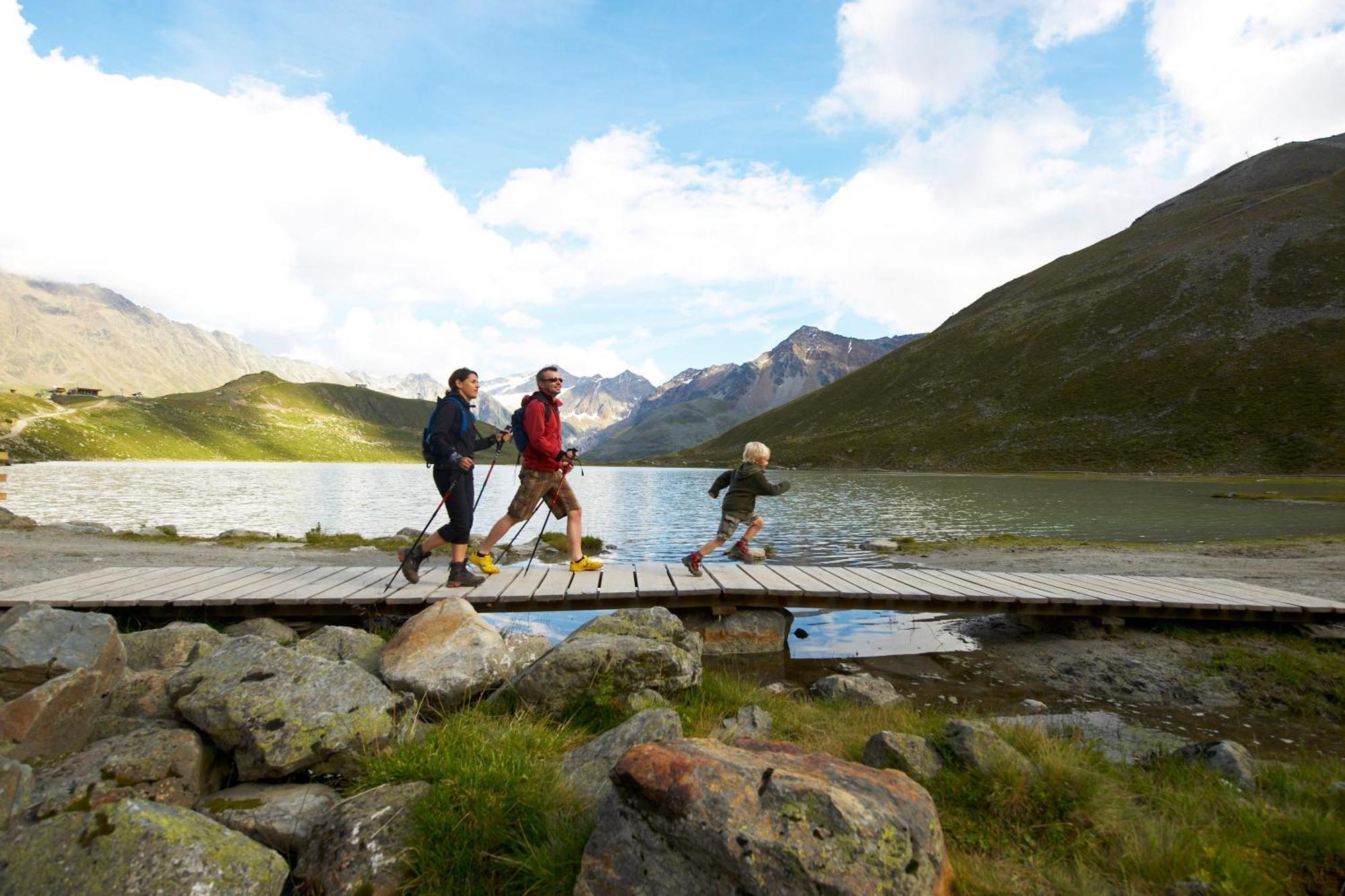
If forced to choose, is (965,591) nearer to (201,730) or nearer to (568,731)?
(568,731)

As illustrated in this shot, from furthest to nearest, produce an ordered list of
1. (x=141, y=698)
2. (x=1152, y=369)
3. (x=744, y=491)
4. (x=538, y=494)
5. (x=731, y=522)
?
(x=1152, y=369) < (x=731, y=522) < (x=744, y=491) < (x=538, y=494) < (x=141, y=698)

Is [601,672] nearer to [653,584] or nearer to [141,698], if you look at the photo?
[141,698]

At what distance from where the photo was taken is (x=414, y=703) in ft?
21.2

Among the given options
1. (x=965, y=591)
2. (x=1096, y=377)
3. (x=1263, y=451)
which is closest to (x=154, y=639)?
(x=965, y=591)

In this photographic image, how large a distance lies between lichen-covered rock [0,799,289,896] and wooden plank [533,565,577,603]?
7.09 m

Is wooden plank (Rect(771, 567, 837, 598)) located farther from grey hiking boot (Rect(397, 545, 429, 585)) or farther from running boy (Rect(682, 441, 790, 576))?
grey hiking boot (Rect(397, 545, 429, 585))

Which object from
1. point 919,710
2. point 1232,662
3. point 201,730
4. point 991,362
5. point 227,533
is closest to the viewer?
point 201,730

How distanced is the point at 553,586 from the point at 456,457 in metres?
2.90

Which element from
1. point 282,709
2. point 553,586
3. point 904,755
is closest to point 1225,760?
point 904,755

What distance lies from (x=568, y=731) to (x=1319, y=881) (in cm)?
541

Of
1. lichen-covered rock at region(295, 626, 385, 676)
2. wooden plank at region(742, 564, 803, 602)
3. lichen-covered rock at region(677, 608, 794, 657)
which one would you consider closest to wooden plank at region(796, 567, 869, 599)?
wooden plank at region(742, 564, 803, 602)

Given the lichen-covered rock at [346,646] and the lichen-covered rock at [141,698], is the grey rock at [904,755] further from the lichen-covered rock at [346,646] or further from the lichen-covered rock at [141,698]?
the lichen-covered rock at [141,698]

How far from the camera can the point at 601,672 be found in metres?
6.87

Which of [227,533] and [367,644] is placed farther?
[227,533]
